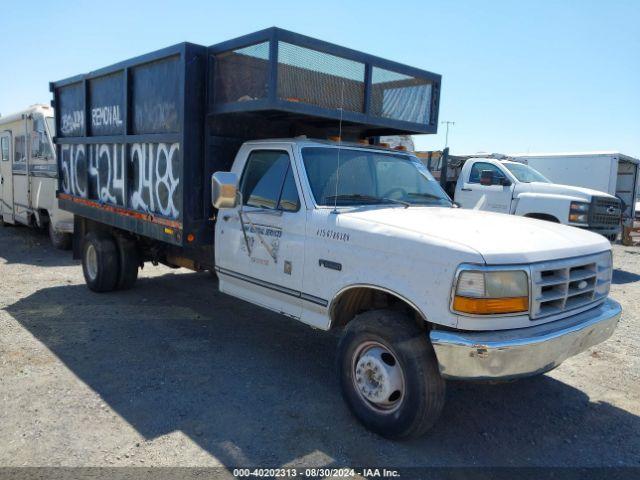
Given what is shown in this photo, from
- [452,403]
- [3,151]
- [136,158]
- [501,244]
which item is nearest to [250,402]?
[452,403]

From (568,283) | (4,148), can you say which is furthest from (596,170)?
(4,148)

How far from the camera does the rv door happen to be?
12.0 meters

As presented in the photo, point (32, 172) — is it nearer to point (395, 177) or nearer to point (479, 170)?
point (395, 177)

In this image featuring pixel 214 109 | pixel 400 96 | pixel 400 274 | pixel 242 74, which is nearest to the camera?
pixel 400 274

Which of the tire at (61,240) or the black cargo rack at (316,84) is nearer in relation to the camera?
the black cargo rack at (316,84)

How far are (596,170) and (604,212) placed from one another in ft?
20.8

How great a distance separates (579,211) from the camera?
9.70 metres

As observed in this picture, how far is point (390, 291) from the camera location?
3.46 m

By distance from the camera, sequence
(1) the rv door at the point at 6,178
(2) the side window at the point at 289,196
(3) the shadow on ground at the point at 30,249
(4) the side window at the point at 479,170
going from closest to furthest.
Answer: (2) the side window at the point at 289,196 < (3) the shadow on ground at the point at 30,249 < (4) the side window at the point at 479,170 < (1) the rv door at the point at 6,178

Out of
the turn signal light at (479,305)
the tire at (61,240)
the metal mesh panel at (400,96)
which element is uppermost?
the metal mesh panel at (400,96)

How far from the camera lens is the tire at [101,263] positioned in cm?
696

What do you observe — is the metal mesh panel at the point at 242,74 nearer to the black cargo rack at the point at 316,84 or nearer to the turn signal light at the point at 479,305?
the black cargo rack at the point at 316,84


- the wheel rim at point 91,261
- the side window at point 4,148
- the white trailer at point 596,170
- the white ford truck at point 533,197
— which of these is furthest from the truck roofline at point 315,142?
the white trailer at point 596,170

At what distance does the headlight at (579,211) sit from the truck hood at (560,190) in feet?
0.45
